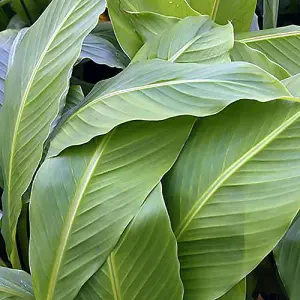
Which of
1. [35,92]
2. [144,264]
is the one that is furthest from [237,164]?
[35,92]

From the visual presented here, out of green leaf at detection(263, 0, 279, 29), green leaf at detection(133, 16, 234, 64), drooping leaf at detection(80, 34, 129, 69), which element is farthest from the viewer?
green leaf at detection(263, 0, 279, 29)

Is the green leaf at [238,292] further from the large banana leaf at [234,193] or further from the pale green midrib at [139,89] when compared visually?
the pale green midrib at [139,89]

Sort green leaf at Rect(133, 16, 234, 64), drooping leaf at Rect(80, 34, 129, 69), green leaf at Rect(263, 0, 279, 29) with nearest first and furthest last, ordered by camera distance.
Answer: green leaf at Rect(133, 16, 234, 64), drooping leaf at Rect(80, 34, 129, 69), green leaf at Rect(263, 0, 279, 29)

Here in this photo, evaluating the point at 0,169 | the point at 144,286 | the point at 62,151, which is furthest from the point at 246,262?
the point at 0,169

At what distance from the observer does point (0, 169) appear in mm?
659

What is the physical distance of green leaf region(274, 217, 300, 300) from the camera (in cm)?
56

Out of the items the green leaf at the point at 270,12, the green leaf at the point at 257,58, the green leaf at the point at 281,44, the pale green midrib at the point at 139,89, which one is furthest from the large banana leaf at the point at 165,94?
the green leaf at the point at 270,12

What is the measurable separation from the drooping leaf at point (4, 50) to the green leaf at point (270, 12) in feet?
1.30

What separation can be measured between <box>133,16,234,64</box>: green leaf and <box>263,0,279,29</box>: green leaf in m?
0.23

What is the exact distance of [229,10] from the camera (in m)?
0.74

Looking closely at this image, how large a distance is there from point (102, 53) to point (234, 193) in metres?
0.30

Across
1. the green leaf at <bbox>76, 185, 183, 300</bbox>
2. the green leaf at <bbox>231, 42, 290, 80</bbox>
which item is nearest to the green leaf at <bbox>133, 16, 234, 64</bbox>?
the green leaf at <bbox>231, 42, 290, 80</bbox>

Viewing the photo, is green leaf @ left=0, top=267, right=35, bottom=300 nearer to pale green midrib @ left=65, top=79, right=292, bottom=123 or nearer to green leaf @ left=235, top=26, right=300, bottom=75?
pale green midrib @ left=65, top=79, right=292, bottom=123

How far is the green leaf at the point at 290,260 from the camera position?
563mm
